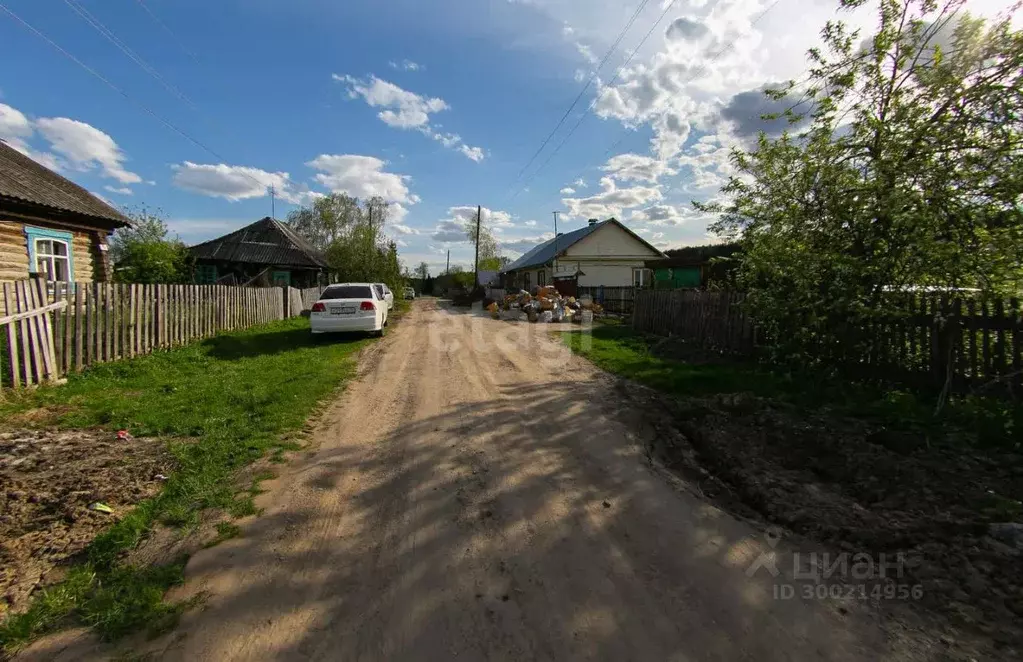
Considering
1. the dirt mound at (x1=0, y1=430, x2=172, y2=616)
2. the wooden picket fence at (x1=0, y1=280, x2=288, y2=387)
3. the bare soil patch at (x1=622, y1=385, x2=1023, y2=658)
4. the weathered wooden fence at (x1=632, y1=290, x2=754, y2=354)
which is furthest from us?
the weathered wooden fence at (x1=632, y1=290, x2=754, y2=354)

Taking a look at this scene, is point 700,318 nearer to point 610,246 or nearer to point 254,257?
point 610,246

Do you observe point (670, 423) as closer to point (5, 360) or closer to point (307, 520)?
point (307, 520)

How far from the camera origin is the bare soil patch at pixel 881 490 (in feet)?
8.49

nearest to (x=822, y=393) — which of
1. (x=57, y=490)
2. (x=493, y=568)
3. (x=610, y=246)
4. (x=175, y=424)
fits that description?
(x=493, y=568)

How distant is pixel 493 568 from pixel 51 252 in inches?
653

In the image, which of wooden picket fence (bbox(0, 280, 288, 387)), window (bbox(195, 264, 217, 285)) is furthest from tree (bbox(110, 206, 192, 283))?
wooden picket fence (bbox(0, 280, 288, 387))

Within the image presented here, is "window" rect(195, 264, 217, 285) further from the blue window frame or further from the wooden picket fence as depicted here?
the wooden picket fence

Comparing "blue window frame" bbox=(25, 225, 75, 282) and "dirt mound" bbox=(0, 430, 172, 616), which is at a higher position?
"blue window frame" bbox=(25, 225, 75, 282)

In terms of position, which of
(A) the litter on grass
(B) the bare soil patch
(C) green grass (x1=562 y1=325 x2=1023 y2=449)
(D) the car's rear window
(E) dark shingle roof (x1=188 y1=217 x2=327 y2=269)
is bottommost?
(B) the bare soil patch

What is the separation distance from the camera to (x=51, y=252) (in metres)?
12.8

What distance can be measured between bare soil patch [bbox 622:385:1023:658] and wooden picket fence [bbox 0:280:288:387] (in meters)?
8.52

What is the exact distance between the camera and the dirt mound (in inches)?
110

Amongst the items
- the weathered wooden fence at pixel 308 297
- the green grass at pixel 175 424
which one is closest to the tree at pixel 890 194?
the green grass at pixel 175 424

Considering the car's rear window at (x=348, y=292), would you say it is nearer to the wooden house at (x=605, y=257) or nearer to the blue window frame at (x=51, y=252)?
the blue window frame at (x=51, y=252)
